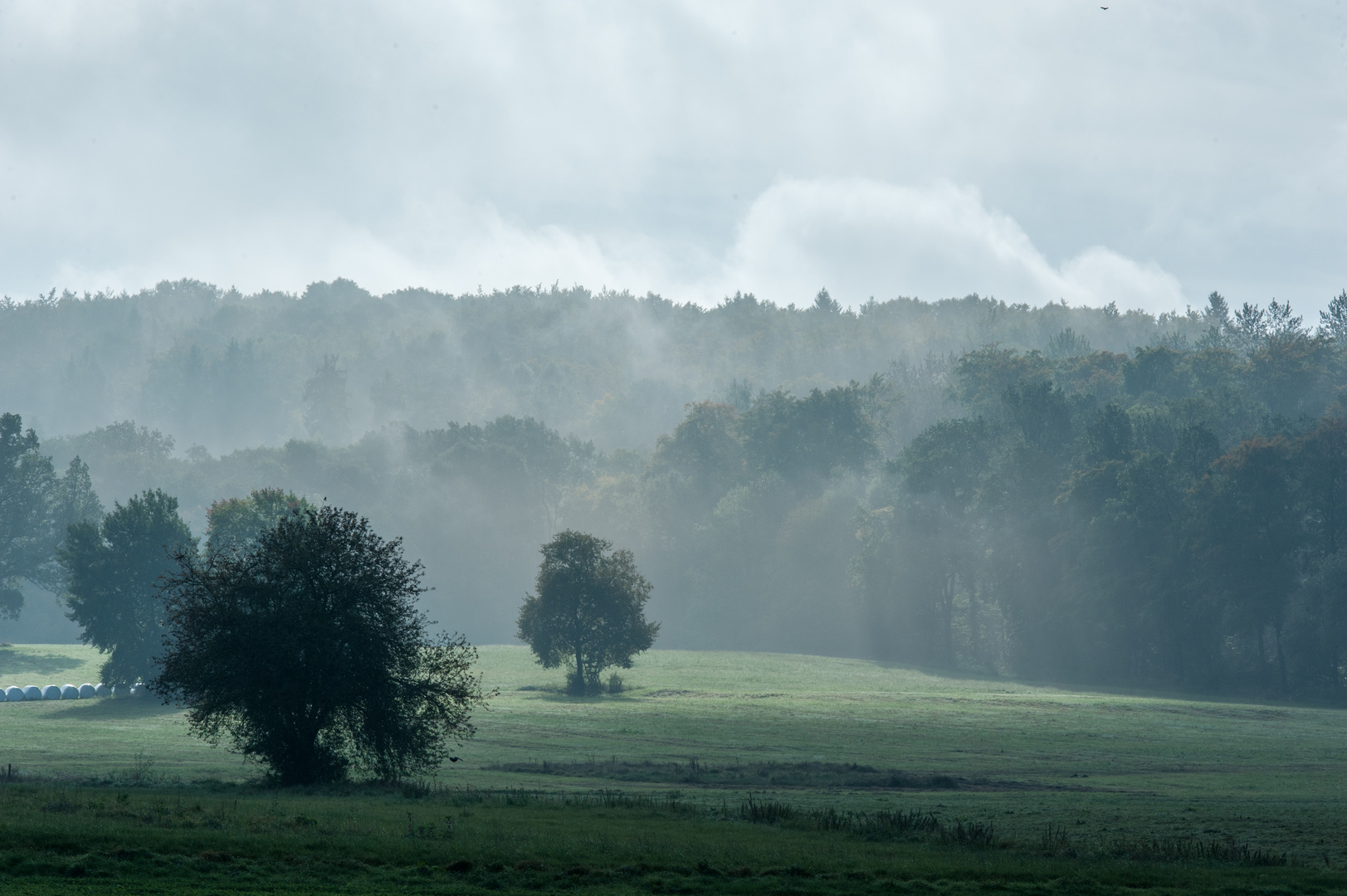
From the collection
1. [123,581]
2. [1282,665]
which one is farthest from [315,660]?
[1282,665]

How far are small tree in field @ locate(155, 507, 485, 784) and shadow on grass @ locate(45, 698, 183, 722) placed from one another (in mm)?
42019

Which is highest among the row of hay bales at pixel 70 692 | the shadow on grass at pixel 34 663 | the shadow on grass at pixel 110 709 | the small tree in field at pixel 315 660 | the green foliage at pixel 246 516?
the green foliage at pixel 246 516

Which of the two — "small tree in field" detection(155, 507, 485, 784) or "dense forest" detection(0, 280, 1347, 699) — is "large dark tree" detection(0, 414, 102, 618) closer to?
"dense forest" detection(0, 280, 1347, 699)

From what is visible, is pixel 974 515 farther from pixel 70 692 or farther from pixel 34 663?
pixel 34 663

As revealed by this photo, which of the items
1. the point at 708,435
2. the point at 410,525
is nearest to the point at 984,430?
the point at 708,435

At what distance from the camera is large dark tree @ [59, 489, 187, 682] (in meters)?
89.8

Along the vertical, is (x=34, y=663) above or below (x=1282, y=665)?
above

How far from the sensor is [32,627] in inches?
6619

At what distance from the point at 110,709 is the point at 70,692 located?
11.8 m

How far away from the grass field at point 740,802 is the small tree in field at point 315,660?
7.33 feet

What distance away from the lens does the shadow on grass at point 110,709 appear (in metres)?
74.4

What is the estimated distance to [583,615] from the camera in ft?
281

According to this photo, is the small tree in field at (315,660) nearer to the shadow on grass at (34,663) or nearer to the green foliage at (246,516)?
the green foliage at (246,516)

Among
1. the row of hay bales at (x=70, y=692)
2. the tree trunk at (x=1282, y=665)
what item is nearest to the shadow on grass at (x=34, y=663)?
the row of hay bales at (x=70, y=692)
